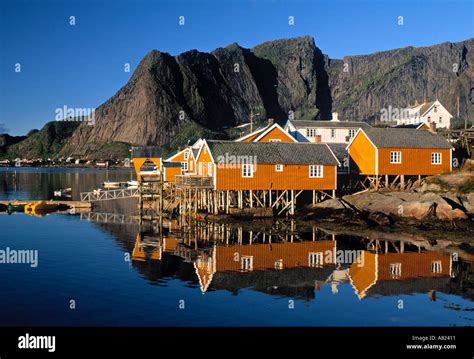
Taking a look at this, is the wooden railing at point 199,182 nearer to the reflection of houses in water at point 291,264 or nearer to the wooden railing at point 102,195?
the reflection of houses in water at point 291,264

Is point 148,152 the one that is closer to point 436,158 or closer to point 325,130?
point 325,130

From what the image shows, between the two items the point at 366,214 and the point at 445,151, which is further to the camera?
the point at 445,151

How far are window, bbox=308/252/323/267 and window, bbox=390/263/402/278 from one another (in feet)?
12.3

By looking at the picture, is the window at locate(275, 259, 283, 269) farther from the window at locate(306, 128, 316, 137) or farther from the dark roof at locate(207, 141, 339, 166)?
the window at locate(306, 128, 316, 137)

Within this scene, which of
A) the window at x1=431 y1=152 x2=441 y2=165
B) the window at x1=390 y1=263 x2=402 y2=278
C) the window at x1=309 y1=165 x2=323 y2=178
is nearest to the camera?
the window at x1=390 y1=263 x2=402 y2=278

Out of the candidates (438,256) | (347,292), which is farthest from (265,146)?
(347,292)

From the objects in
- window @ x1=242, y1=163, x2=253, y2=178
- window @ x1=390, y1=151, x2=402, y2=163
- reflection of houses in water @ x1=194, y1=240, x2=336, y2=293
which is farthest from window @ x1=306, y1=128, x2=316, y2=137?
reflection of houses in water @ x1=194, y1=240, x2=336, y2=293

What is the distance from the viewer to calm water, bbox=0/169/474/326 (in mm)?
21844

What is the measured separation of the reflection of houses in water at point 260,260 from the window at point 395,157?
18182mm

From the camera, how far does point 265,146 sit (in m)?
50.1

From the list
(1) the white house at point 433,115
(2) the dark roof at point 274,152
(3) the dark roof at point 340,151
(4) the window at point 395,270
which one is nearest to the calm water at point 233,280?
(4) the window at point 395,270

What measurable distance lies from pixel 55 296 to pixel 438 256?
812 inches

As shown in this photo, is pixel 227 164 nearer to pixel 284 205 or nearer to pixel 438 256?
pixel 284 205
